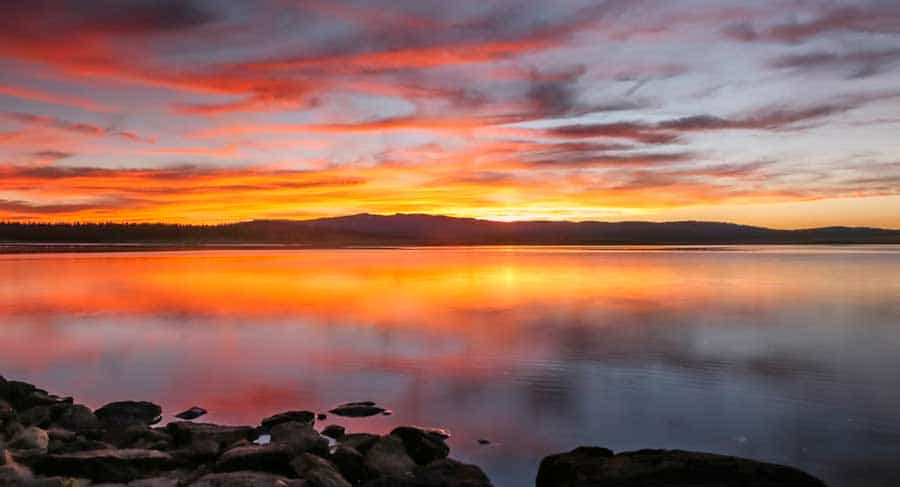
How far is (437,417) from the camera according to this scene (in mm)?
11188

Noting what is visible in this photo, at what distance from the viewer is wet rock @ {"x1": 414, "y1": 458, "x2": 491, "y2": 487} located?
740cm

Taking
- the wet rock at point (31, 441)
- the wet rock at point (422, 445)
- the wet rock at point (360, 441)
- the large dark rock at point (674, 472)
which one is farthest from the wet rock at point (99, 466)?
the large dark rock at point (674, 472)

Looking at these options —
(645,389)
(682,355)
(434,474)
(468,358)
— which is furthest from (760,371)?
(434,474)

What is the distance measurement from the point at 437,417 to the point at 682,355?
777 centimetres

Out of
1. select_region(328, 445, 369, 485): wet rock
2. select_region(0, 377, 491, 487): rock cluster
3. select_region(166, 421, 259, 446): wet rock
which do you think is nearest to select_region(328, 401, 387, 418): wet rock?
select_region(0, 377, 491, 487): rock cluster

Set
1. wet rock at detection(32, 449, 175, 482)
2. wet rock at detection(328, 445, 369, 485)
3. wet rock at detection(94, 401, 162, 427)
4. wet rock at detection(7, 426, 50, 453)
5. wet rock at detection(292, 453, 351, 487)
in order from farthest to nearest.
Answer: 1. wet rock at detection(94, 401, 162, 427)
2. wet rock at detection(7, 426, 50, 453)
3. wet rock at detection(328, 445, 369, 485)
4. wet rock at detection(32, 449, 175, 482)
5. wet rock at detection(292, 453, 351, 487)

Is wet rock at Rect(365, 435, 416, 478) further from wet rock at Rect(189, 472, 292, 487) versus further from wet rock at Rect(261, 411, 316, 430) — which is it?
wet rock at Rect(261, 411, 316, 430)

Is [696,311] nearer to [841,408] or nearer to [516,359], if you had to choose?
[516,359]

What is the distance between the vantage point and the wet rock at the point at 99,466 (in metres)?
7.56

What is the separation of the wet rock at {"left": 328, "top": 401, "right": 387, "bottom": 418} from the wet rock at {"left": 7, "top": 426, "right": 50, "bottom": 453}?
13.8 feet

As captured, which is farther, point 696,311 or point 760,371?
point 696,311

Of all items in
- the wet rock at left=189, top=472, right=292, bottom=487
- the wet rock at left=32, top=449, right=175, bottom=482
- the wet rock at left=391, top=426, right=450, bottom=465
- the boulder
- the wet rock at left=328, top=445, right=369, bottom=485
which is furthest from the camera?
the wet rock at left=391, top=426, right=450, bottom=465

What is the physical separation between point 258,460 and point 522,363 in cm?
862

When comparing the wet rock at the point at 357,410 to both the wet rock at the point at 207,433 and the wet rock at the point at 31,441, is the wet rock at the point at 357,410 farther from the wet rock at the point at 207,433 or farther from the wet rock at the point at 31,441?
the wet rock at the point at 31,441
